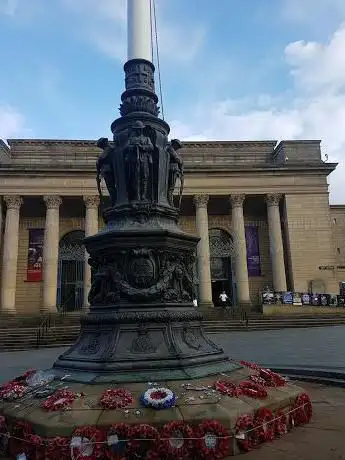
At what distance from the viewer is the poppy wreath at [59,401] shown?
14.3ft

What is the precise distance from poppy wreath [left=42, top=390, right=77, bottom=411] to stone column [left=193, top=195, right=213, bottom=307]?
1256 inches

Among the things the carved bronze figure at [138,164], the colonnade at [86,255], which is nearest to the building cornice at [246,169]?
the colonnade at [86,255]

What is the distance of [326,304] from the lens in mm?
32938

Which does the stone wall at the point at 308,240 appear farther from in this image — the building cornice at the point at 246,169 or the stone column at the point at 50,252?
the stone column at the point at 50,252

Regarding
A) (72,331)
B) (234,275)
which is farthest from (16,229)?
(234,275)

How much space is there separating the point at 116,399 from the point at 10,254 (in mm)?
35370

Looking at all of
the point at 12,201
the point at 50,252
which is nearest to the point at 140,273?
the point at 50,252

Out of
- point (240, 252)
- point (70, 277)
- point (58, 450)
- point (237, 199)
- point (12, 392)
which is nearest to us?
point (58, 450)

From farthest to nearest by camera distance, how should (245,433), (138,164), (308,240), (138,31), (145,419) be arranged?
(308,240) → (138,31) → (138,164) → (245,433) → (145,419)

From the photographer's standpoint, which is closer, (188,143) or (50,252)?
(50,252)

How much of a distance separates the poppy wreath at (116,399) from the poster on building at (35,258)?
36447 millimetres

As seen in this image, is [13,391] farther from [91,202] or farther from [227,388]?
[91,202]

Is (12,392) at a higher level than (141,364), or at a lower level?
lower

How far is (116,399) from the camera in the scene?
14.5 ft
